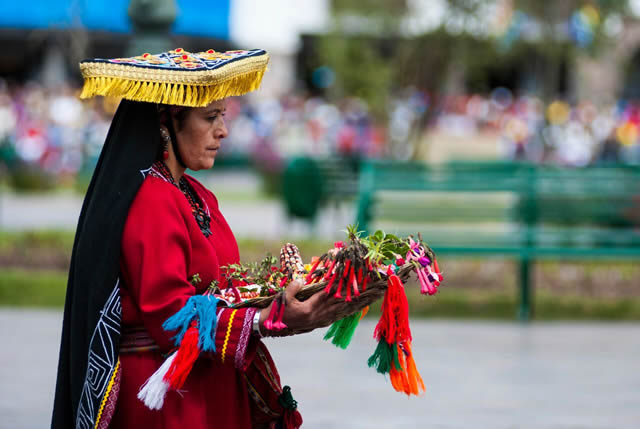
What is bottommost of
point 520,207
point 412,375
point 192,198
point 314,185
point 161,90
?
point 314,185

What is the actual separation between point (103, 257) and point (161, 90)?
1.76 ft

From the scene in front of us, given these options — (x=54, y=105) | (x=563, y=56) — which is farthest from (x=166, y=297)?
(x=54, y=105)

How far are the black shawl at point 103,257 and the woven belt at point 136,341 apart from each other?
0.22 feet

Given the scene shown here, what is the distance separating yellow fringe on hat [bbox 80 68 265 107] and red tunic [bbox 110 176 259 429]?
0.26m

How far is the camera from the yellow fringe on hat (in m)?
3.25

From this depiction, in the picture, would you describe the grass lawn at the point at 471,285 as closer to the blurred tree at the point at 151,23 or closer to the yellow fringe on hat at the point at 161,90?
the blurred tree at the point at 151,23

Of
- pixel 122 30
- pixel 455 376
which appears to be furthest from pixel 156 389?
pixel 122 30

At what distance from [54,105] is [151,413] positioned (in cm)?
2397

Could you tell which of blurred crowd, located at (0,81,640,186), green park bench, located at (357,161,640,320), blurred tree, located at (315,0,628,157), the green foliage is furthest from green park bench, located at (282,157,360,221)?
blurred crowd, located at (0,81,640,186)

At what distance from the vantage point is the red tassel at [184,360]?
3150mm

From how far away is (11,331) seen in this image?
320 inches

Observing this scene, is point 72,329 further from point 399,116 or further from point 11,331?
point 399,116

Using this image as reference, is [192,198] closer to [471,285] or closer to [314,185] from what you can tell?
[471,285]

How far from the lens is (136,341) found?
10.9 feet
